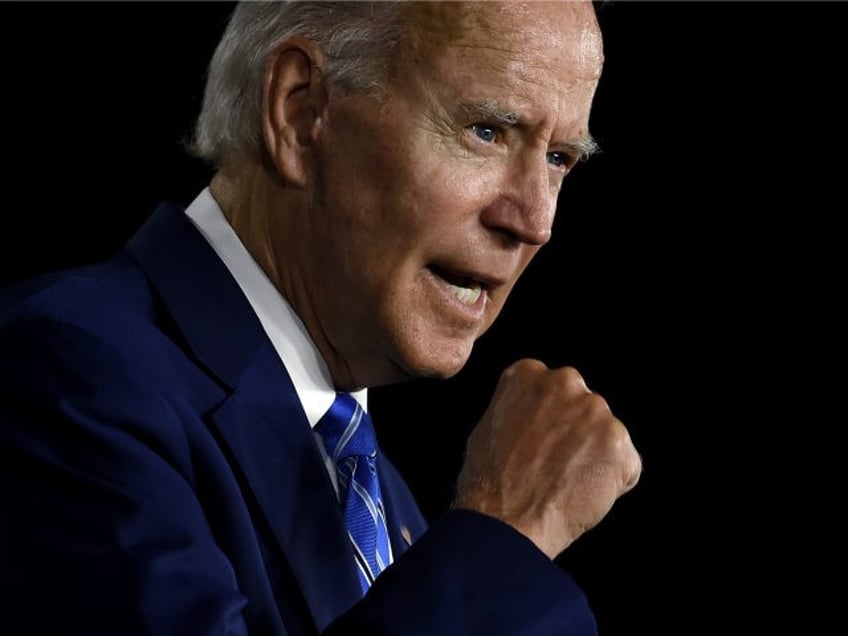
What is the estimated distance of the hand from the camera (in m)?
1.62

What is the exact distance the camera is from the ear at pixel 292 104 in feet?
6.15

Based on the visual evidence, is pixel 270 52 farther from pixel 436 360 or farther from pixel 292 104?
pixel 436 360

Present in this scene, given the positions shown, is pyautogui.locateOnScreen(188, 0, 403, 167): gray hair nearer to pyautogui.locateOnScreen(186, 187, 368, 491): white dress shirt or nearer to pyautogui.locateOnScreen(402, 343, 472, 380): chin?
pyautogui.locateOnScreen(186, 187, 368, 491): white dress shirt

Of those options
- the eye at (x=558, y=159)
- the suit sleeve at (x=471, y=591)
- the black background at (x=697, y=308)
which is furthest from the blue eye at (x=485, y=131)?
the black background at (x=697, y=308)

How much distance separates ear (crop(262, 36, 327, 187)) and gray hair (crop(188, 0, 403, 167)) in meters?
0.02

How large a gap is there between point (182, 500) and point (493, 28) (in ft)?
2.32

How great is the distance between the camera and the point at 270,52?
1.89 metres

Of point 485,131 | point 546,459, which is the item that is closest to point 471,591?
point 546,459

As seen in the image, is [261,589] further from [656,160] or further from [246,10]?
[656,160]

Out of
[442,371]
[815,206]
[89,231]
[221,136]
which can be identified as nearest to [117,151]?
[89,231]

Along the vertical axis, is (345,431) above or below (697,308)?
above

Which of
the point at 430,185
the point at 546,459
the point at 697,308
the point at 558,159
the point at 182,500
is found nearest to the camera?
the point at 182,500

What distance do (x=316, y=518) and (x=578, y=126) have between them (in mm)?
599

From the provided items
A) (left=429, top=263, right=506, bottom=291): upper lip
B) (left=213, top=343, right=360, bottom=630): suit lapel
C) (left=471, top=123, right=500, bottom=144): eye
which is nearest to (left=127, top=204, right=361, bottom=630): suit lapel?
(left=213, top=343, right=360, bottom=630): suit lapel
